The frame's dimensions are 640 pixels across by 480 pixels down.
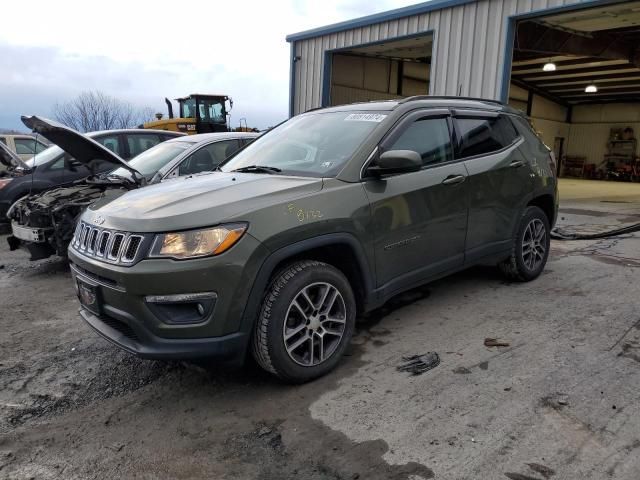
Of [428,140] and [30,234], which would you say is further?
[30,234]

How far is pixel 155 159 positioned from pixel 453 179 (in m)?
4.24

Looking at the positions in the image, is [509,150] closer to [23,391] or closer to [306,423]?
[306,423]

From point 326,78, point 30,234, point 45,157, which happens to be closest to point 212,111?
point 326,78

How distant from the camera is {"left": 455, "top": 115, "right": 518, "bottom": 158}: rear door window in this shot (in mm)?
4217

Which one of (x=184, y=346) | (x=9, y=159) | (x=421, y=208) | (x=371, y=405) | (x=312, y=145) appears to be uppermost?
(x=312, y=145)

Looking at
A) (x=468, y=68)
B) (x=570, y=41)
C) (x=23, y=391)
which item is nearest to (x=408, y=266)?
(x=23, y=391)

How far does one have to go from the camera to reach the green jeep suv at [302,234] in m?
2.65

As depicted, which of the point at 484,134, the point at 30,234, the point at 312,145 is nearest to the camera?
the point at 312,145

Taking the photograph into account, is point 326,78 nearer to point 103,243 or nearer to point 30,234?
point 30,234

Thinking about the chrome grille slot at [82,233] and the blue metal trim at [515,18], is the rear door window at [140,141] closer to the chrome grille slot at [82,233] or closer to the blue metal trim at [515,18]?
the chrome grille slot at [82,233]

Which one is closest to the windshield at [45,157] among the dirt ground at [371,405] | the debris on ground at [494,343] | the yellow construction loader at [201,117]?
the dirt ground at [371,405]

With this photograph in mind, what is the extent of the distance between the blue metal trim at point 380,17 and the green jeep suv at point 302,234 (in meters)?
6.96

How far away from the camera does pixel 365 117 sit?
379cm

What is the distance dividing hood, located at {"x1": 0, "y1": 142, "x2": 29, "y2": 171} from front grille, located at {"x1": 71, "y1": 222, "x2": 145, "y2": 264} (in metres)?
5.23
